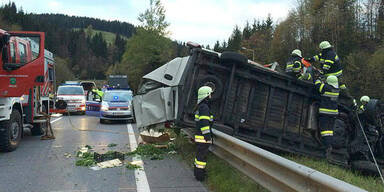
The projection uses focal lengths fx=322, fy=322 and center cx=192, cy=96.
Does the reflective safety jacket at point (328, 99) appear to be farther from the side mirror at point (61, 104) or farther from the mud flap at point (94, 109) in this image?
the mud flap at point (94, 109)

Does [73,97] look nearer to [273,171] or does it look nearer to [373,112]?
[373,112]

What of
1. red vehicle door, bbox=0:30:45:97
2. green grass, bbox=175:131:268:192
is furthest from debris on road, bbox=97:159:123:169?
red vehicle door, bbox=0:30:45:97

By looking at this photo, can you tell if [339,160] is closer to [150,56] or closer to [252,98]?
[252,98]

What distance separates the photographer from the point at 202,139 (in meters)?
5.16

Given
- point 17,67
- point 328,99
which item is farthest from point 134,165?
point 328,99

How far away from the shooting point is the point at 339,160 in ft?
22.5

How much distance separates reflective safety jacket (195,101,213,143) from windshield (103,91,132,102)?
9874mm

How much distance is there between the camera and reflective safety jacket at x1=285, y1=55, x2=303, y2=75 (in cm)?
667

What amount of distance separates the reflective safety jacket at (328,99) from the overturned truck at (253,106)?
28 centimetres

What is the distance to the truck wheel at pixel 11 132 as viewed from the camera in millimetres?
7262

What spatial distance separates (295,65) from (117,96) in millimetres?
9792

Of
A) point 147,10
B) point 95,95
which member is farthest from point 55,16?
point 95,95

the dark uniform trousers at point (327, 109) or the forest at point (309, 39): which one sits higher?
the forest at point (309, 39)

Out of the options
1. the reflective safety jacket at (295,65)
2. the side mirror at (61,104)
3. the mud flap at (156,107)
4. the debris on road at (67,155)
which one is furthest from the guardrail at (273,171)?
the side mirror at (61,104)
